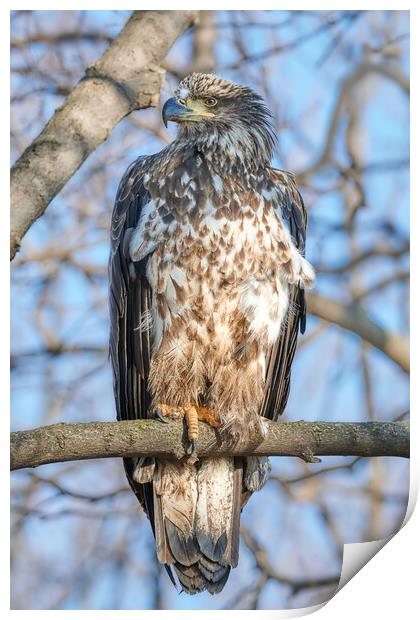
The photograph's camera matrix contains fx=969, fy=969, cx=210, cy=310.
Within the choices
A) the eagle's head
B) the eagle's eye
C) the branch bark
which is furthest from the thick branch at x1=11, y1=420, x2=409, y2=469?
the eagle's eye

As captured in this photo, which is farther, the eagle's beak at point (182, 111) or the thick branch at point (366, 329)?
the eagle's beak at point (182, 111)

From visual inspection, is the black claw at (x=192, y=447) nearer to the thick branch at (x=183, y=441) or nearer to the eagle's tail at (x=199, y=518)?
the thick branch at (x=183, y=441)

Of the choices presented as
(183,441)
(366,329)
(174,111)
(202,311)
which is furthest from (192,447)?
(174,111)

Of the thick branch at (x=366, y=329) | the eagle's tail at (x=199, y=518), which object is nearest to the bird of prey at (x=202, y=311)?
the eagle's tail at (x=199, y=518)

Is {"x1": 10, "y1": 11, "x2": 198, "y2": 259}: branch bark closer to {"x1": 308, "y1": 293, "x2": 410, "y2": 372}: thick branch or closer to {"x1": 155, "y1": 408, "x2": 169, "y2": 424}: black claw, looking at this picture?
{"x1": 155, "y1": 408, "x2": 169, "y2": 424}: black claw

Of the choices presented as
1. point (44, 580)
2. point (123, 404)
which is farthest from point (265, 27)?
point (44, 580)

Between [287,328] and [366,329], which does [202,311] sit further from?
[366,329]

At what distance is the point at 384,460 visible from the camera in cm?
305

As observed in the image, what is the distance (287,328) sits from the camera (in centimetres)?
336

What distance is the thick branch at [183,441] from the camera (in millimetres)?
2773

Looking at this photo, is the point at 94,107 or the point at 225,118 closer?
the point at 94,107

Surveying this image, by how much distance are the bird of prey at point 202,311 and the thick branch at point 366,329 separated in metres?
0.11

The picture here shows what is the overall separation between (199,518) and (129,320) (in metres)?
0.73

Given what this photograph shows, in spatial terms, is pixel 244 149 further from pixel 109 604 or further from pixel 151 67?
pixel 109 604
